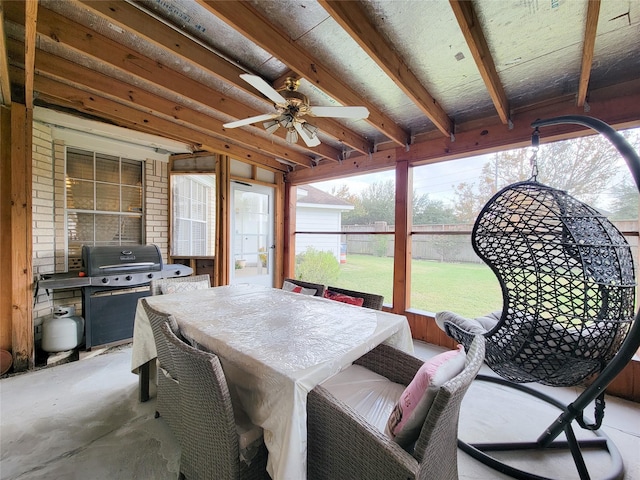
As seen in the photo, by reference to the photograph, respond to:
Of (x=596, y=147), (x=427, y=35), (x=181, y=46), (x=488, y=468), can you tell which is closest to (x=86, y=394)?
(x=181, y=46)

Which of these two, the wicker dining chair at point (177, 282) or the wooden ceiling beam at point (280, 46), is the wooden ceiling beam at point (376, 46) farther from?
the wicker dining chair at point (177, 282)

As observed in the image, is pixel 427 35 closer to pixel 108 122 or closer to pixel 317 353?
pixel 317 353

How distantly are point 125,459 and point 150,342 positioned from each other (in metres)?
0.72

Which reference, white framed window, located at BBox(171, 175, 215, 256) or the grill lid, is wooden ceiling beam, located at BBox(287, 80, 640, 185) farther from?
the grill lid

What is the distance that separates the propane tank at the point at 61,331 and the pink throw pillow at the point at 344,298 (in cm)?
263

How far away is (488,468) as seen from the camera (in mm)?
1526

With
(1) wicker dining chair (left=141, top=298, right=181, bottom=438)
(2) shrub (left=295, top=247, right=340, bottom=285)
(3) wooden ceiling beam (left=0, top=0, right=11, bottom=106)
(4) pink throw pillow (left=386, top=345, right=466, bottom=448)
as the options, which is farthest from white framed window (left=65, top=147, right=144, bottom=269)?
(4) pink throw pillow (left=386, top=345, right=466, bottom=448)

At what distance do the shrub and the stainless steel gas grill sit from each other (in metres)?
2.79

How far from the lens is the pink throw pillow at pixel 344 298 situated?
245 centimetres

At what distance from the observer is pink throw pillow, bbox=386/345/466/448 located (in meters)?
0.91

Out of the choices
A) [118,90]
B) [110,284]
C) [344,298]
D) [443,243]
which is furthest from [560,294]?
[110,284]

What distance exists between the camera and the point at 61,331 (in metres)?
2.66

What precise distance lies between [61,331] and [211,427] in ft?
8.61

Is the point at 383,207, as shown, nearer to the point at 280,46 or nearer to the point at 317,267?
the point at 317,267
